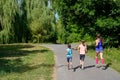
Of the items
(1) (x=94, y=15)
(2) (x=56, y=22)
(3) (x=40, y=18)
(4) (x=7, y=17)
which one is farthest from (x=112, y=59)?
(2) (x=56, y=22)

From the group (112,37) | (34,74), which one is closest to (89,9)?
(112,37)

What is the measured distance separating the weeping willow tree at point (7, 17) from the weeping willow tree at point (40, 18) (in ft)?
15.8

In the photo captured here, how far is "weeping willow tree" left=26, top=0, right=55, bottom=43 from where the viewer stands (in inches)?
2383

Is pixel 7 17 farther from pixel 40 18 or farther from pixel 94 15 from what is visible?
pixel 94 15

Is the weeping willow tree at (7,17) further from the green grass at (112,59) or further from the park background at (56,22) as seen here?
the green grass at (112,59)

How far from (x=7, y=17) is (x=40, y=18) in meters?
7.57

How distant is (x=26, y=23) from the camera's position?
197 feet

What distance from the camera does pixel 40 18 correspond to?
6122 cm

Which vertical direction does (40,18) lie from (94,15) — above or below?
below

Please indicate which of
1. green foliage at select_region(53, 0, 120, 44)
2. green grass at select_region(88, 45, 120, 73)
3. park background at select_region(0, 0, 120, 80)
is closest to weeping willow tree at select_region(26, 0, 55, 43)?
park background at select_region(0, 0, 120, 80)

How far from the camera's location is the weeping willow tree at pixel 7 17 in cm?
5528

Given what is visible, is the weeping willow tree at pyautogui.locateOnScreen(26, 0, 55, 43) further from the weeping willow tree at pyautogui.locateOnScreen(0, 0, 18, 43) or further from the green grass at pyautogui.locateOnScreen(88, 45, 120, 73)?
the green grass at pyautogui.locateOnScreen(88, 45, 120, 73)

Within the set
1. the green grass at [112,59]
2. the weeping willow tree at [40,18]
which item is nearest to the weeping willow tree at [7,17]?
the weeping willow tree at [40,18]

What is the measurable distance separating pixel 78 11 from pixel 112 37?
485 centimetres
